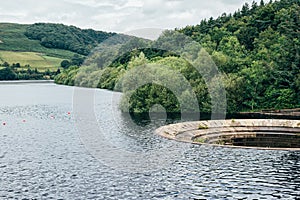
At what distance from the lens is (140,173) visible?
40.1 m

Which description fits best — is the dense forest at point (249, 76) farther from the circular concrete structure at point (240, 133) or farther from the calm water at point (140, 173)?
the calm water at point (140, 173)

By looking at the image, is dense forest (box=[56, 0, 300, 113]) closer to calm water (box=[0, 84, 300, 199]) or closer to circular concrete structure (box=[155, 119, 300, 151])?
circular concrete structure (box=[155, 119, 300, 151])

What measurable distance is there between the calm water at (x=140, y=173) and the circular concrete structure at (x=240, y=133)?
215 inches

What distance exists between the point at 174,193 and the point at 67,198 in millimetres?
8732

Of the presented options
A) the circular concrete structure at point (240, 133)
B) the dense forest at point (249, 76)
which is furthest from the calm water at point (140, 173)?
the dense forest at point (249, 76)

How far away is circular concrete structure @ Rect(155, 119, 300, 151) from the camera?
202ft

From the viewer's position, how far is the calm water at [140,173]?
33.8 meters

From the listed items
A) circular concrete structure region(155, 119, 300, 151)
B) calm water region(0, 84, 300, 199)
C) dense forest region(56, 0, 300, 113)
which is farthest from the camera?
dense forest region(56, 0, 300, 113)

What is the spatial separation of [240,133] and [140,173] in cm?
3406

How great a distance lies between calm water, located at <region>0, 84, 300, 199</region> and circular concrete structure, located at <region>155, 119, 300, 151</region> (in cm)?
545

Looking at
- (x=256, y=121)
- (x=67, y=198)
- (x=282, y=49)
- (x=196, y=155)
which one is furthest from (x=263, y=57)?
(x=67, y=198)

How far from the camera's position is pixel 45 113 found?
9356 centimetres

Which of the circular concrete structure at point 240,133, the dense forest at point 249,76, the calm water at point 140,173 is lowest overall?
the calm water at point 140,173

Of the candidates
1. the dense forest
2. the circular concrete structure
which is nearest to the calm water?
the circular concrete structure
